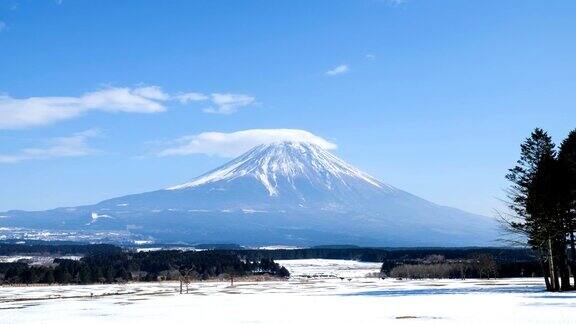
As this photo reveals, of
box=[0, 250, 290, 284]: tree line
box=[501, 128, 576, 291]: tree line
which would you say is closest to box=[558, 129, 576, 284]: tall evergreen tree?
box=[501, 128, 576, 291]: tree line

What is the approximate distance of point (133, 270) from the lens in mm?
181625

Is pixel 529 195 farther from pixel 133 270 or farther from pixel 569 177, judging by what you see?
pixel 133 270

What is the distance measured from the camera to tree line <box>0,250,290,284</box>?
14575 cm

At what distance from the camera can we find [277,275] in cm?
17462

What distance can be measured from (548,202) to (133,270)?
6042 inches


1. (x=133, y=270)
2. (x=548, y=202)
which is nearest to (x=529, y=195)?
(x=548, y=202)

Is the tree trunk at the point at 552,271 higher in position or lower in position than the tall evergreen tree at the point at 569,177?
lower

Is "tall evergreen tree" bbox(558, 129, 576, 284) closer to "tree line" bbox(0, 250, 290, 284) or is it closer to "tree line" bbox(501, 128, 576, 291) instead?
"tree line" bbox(501, 128, 576, 291)

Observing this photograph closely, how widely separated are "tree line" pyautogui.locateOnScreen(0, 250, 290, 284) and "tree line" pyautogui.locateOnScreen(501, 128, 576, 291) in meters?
95.0

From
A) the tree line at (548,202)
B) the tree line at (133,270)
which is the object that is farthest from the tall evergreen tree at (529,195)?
the tree line at (133,270)

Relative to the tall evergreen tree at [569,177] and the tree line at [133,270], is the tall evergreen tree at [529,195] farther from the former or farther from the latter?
the tree line at [133,270]

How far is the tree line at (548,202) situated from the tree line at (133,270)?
94993 millimetres

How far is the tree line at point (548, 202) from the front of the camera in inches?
1780

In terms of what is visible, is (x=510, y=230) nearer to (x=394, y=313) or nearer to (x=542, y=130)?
(x=542, y=130)
